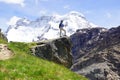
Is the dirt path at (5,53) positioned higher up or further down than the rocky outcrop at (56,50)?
→ higher up

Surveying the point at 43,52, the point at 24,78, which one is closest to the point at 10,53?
the point at 24,78

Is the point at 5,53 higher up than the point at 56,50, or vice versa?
the point at 5,53

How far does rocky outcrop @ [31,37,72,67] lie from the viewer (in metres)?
41.4

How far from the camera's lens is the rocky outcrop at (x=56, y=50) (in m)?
41.4

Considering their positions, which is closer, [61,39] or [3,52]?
[3,52]

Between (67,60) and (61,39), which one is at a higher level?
(61,39)

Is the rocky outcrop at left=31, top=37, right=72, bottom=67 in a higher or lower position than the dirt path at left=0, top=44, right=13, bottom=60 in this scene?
lower

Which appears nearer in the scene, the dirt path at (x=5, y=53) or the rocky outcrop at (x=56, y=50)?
the dirt path at (x=5, y=53)

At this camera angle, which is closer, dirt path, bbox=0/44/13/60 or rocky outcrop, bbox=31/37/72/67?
dirt path, bbox=0/44/13/60

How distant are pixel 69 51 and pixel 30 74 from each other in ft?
93.5

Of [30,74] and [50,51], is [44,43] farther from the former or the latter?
[30,74]

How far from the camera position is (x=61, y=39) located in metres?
46.6

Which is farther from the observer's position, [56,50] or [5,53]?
[56,50]

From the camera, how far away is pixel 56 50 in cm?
4484
